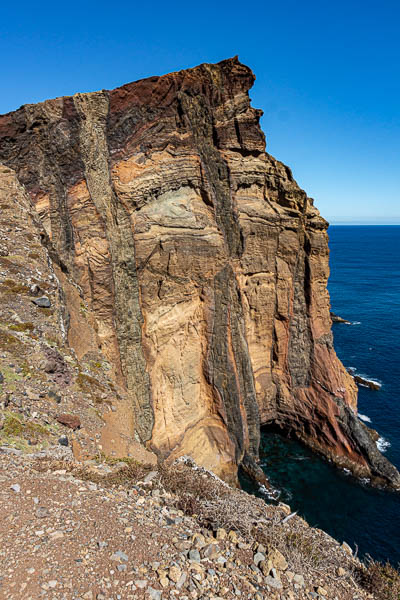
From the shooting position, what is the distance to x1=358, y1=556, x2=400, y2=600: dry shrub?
29.2ft

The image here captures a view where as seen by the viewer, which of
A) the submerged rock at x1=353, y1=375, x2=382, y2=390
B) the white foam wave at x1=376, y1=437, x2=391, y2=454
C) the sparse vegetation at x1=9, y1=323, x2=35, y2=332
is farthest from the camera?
the submerged rock at x1=353, y1=375, x2=382, y2=390

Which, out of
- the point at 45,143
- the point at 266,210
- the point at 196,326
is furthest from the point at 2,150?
the point at 266,210

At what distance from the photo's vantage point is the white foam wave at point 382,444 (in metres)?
35.9

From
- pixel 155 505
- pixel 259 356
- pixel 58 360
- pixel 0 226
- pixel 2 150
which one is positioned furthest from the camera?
pixel 259 356

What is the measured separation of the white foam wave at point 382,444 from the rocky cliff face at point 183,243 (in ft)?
9.15

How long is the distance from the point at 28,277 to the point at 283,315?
24786 millimetres

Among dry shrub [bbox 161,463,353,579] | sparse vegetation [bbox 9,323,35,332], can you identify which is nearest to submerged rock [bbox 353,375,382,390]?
dry shrub [bbox 161,463,353,579]

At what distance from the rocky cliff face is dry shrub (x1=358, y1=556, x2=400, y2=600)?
1081cm

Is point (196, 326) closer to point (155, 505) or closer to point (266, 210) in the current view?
point (266, 210)

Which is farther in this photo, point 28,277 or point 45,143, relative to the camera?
point 45,143

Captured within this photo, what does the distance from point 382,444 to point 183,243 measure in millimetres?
28067

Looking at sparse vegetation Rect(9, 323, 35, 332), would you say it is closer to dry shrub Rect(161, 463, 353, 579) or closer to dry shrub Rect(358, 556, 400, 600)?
dry shrub Rect(161, 463, 353, 579)

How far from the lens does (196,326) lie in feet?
90.2

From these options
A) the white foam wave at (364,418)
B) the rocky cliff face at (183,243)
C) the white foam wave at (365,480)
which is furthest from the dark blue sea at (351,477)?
the rocky cliff face at (183,243)
